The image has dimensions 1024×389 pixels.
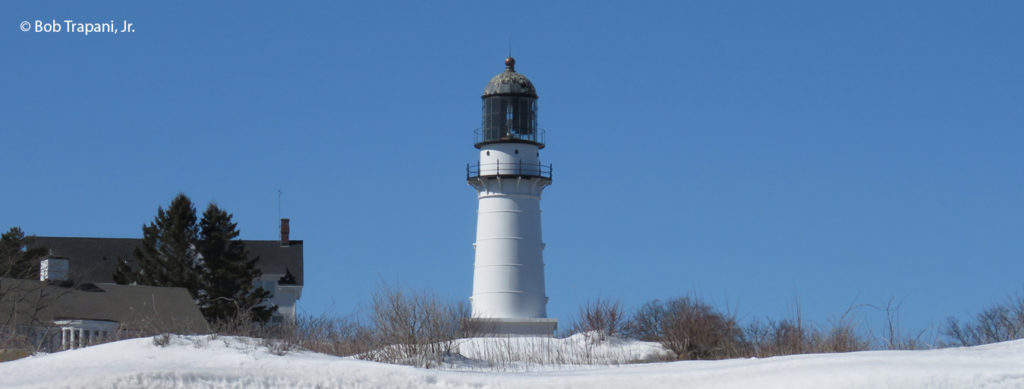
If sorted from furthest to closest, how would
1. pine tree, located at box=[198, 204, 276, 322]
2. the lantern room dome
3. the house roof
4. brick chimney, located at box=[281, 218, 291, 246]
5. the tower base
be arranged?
brick chimney, located at box=[281, 218, 291, 246], pine tree, located at box=[198, 204, 276, 322], the lantern room dome, the tower base, the house roof

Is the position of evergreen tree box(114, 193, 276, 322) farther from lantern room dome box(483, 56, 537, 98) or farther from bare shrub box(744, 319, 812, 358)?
bare shrub box(744, 319, 812, 358)

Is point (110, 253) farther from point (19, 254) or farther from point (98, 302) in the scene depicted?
Result: point (98, 302)

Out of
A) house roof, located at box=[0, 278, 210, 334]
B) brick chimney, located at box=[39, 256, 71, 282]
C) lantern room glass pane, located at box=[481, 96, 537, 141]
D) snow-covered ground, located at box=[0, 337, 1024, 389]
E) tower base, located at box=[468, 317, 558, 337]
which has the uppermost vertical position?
lantern room glass pane, located at box=[481, 96, 537, 141]

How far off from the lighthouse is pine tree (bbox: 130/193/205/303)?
1348 cm

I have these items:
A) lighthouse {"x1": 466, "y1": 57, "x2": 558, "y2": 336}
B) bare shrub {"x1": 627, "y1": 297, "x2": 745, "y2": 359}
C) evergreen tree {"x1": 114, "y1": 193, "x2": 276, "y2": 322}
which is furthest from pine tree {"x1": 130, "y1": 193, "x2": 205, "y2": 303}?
bare shrub {"x1": 627, "y1": 297, "x2": 745, "y2": 359}

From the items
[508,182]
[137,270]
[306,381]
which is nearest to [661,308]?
[508,182]

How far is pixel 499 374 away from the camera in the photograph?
51.4 feet

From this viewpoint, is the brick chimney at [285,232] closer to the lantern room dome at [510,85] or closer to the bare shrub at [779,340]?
the lantern room dome at [510,85]

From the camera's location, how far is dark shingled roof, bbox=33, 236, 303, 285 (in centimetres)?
5828

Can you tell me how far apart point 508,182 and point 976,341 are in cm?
1754

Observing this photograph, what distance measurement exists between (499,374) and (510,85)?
30.6 m

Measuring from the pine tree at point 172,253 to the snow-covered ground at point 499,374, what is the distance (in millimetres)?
35933

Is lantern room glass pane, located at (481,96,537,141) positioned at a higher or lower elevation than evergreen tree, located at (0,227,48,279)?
higher

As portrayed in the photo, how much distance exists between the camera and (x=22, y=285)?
3928cm
